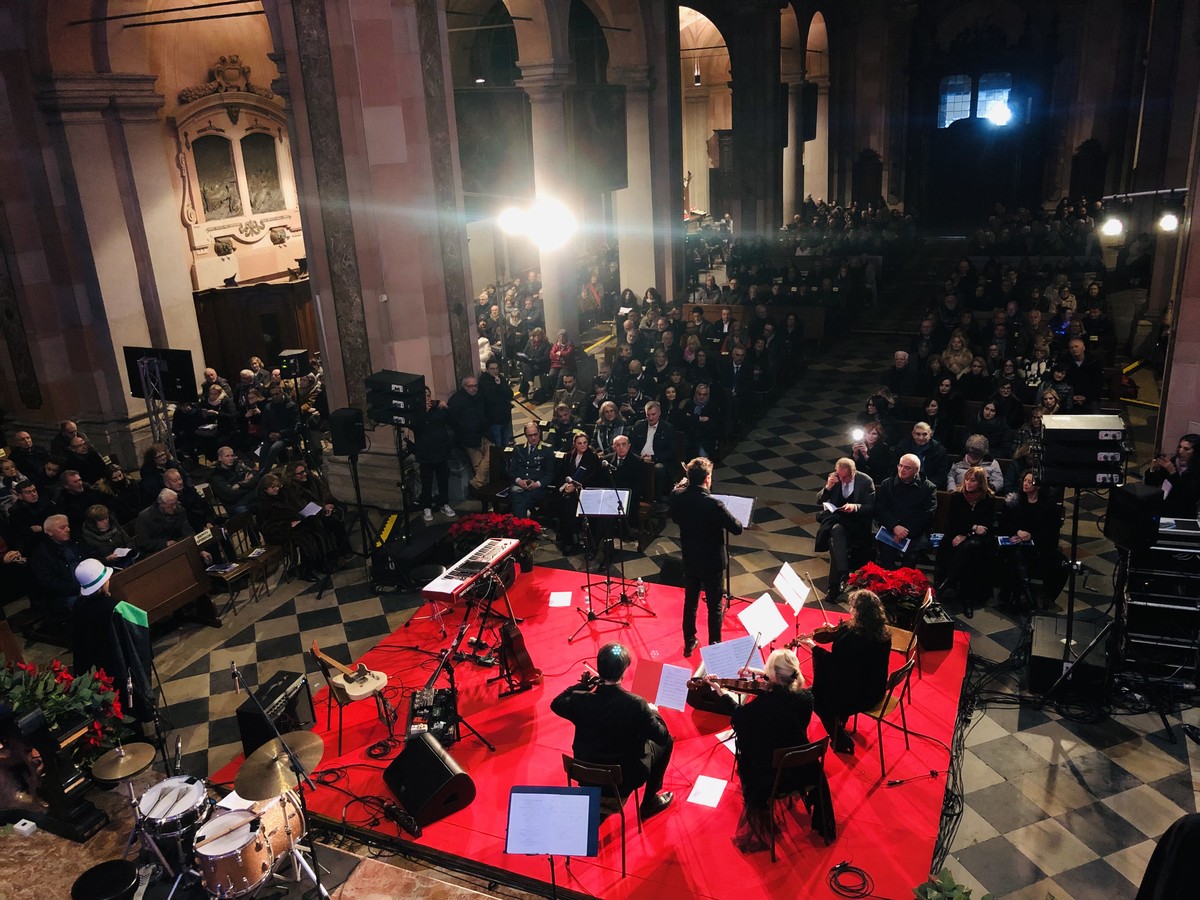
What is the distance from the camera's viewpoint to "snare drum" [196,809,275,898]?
4578 mm

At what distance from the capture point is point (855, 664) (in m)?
5.64

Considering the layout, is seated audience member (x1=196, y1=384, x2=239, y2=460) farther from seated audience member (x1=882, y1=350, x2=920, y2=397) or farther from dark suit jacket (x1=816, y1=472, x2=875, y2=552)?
seated audience member (x1=882, y1=350, x2=920, y2=397)

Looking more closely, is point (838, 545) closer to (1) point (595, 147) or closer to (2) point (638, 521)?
(2) point (638, 521)

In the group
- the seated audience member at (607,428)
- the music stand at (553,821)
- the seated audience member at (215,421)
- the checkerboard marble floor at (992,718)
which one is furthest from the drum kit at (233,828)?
the seated audience member at (215,421)

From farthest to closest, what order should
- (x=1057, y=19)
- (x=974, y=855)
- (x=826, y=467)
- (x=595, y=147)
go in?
1. (x=1057, y=19)
2. (x=595, y=147)
3. (x=826, y=467)
4. (x=974, y=855)

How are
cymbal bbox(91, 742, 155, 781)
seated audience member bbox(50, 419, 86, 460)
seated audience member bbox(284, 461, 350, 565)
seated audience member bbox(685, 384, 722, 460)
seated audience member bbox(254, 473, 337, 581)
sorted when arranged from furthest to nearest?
seated audience member bbox(685, 384, 722, 460)
seated audience member bbox(50, 419, 86, 460)
seated audience member bbox(284, 461, 350, 565)
seated audience member bbox(254, 473, 337, 581)
cymbal bbox(91, 742, 155, 781)

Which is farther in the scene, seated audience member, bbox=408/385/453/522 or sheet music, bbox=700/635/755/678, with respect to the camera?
seated audience member, bbox=408/385/453/522

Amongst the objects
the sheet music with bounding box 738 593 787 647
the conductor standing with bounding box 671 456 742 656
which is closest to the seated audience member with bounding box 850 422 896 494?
the conductor standing with bounding box 671 456 742 656

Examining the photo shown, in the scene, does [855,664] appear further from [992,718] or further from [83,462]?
[83,462]

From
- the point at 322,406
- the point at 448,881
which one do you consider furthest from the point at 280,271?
the point at 448,881

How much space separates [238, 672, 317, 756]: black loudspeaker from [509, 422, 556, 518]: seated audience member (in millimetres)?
3564

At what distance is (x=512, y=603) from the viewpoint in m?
8.45

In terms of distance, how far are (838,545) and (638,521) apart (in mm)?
2095

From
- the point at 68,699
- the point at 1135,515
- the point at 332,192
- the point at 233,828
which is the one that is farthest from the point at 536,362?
the point at 233,828
